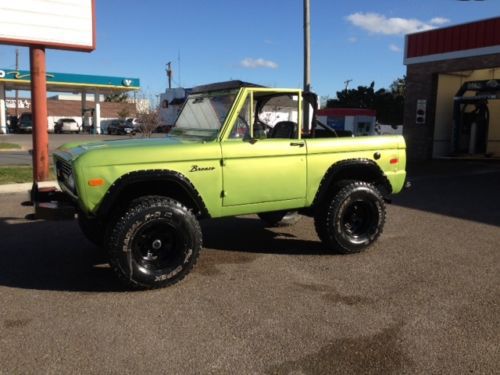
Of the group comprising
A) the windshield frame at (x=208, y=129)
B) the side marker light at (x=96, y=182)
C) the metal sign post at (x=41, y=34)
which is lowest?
the side marker light at (x=96, y=182)

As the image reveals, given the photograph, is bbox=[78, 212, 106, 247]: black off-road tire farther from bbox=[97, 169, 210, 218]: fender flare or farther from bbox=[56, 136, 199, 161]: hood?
bbox=[97, 169, 210, 218]: fender flare

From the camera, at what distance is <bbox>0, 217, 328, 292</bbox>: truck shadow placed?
→ 479cm

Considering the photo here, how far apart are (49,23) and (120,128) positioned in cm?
3069

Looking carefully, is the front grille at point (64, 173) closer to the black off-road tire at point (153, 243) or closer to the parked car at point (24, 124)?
the black off-road tire at point (153, 243)

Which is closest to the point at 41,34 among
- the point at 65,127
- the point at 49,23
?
the point at 49,23

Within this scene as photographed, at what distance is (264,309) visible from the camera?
411cm

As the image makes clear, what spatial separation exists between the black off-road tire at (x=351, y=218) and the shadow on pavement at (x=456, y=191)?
110 inches

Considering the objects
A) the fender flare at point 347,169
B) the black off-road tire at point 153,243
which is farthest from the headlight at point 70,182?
the fender flare at point 347,169

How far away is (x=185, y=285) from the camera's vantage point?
4691 mm

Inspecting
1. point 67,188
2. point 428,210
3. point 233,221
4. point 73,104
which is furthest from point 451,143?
point 73,104

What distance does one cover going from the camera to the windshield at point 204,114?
518cm

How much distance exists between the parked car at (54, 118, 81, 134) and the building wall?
1338 inches

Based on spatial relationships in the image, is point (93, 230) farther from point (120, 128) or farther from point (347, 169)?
point (120, 128)

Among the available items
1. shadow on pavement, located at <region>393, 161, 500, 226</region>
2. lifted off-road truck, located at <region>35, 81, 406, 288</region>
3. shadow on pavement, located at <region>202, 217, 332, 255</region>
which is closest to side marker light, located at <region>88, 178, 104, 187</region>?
lifted off-road truck, located at <region>35, 81, 406, 288</region>
